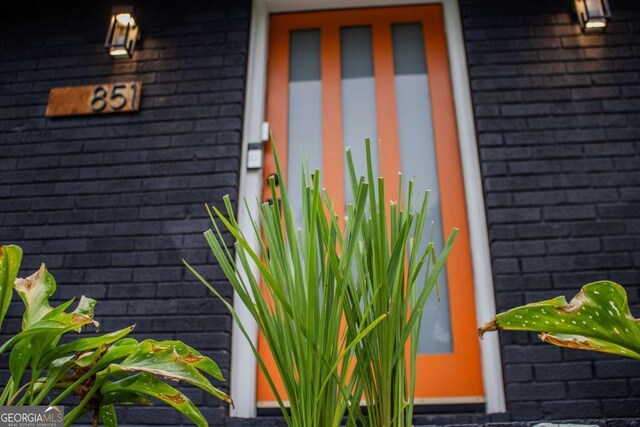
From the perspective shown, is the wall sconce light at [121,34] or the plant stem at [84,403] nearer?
the plant stem at [84,403]

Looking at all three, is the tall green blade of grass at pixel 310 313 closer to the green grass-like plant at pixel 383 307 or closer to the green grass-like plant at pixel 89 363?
the green grass-like plant at pixel 383 307

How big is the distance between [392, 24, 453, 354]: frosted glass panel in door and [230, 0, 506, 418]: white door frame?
0.13 m

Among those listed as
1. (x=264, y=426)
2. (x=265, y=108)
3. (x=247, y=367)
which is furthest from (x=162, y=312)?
(x=265, y=108)

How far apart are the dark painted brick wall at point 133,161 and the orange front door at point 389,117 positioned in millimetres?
257

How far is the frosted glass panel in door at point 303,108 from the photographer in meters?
2.52

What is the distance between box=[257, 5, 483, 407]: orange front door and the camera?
2.20 meters

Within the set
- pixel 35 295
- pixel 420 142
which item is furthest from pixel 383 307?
pixel 420 142

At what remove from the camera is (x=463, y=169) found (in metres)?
2.38

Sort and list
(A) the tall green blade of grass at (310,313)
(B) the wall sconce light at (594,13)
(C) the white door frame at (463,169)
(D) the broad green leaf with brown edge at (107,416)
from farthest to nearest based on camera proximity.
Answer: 1. (B) the wall sconce light at (594,13)
2. (C) the white door frame at (463,169)
3. (D) the broad green leaf with brown edge at (107,416)
4. (A) the tall green blade of grass at (310,313)

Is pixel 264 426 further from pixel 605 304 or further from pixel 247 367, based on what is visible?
pixel 605 304

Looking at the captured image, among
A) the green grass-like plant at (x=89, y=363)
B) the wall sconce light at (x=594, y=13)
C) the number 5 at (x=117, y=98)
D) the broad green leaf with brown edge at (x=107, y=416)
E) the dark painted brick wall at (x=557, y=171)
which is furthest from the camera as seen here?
the number 5 at (x=117, y=98)

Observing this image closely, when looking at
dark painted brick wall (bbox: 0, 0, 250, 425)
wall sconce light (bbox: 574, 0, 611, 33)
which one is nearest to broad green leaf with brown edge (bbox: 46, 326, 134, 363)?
dark painted brick wall (bbox: 0, 0, 250, 425)

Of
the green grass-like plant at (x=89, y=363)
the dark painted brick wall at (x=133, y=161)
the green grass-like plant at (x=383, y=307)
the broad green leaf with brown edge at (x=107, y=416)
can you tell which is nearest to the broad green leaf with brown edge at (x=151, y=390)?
the green grass-like plant at (x=89, y=363)

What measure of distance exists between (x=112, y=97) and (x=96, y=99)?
8 cm
